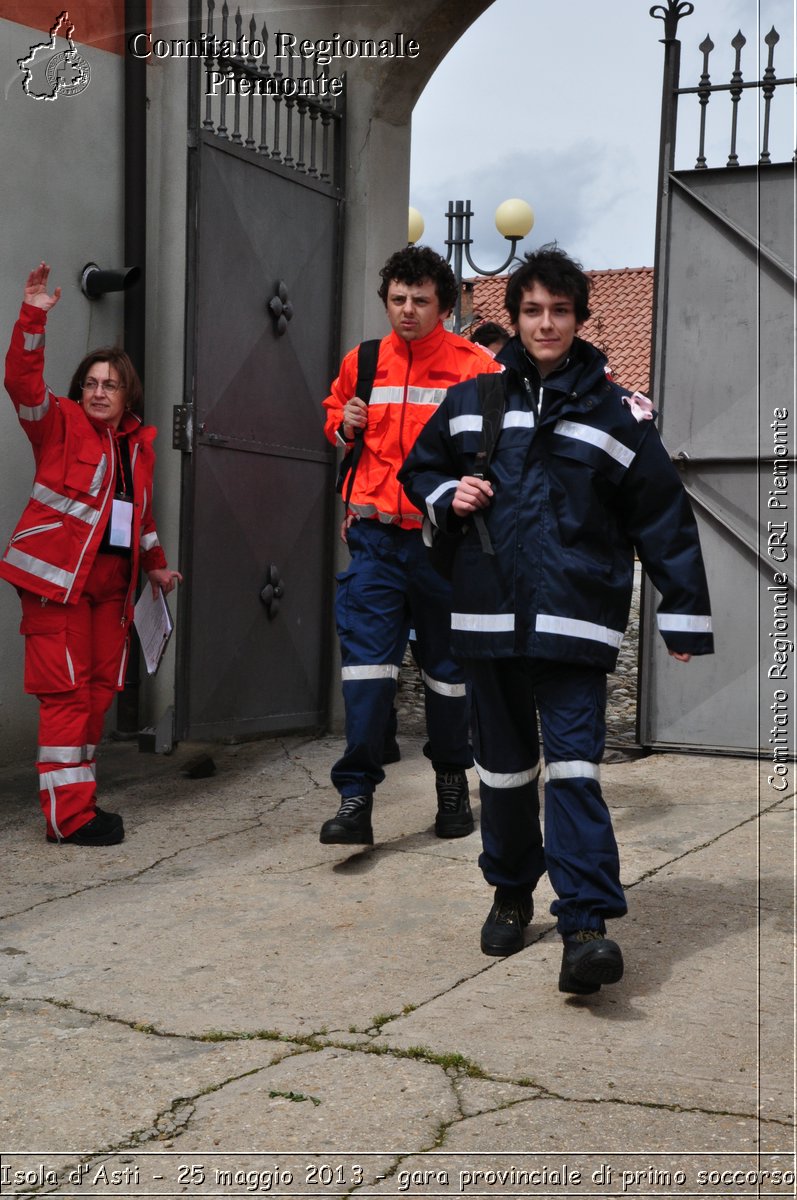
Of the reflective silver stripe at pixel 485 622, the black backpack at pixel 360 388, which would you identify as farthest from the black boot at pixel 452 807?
the reflective silver stripe at pixel 485 622

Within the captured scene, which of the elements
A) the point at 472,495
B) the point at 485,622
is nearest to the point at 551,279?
the point at 472,495

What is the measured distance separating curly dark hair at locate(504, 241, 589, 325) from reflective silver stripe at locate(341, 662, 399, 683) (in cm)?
149

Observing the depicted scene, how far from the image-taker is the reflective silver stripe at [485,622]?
3.55 metres

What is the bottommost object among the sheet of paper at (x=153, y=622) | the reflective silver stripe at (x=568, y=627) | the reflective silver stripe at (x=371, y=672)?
the reflective silver stripe at (x=371, y=672)

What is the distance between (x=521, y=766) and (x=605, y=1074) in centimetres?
89

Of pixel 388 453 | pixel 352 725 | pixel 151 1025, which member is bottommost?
pixel 151 1025

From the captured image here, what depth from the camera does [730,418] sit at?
6691mm

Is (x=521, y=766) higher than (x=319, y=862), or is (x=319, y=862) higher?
(x=521, y=766)

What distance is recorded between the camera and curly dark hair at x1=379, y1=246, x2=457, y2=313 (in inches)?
192

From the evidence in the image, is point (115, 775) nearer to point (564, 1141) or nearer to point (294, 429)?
point (294, 429)

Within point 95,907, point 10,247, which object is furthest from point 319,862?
point 10,247

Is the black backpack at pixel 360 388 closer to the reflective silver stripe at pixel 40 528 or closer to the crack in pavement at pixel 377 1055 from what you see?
the reflective silver stripe at pixel 40 528

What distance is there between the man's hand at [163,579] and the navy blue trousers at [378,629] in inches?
32.1

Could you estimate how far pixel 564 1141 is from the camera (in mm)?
2682
